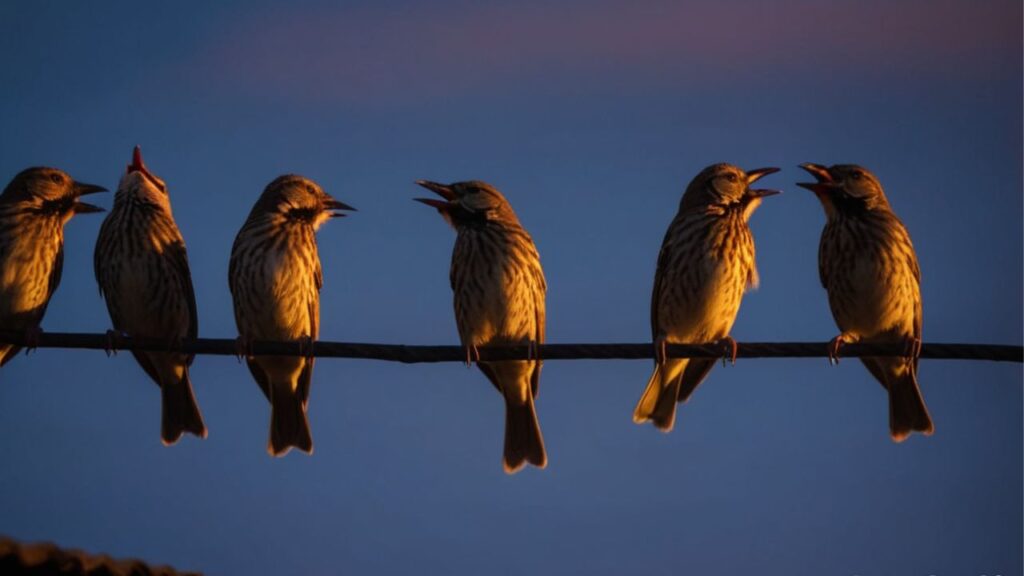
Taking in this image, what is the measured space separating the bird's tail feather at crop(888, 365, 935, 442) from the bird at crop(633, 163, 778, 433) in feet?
3.82

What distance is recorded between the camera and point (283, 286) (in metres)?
9.59

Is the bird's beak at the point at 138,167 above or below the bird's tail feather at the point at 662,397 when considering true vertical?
above

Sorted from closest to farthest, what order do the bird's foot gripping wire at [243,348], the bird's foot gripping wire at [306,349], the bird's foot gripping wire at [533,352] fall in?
the bird's foot gripping wire at [533,352], the bird's foot gripping wire at [306,349], the bird's foot gripping wire at [243,348]

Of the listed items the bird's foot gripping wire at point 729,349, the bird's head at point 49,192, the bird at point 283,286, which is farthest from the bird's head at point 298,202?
the bird's foot gripping wire at point 729,349

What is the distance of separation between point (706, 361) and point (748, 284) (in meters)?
0.61

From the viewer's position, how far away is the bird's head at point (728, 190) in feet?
32.1

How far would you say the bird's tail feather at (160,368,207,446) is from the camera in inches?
400

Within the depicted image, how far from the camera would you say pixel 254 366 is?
33.7 feet

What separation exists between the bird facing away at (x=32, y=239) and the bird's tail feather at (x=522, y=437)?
3.27 m

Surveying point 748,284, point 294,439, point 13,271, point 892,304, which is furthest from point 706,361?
point 13,271

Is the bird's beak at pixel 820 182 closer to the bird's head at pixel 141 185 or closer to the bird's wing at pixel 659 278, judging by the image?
the bird's wing at pixel 659 278

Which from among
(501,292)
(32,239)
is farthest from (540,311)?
(32,239)

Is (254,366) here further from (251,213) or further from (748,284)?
(748,284)

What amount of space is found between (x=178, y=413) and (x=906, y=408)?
5.08 meters
